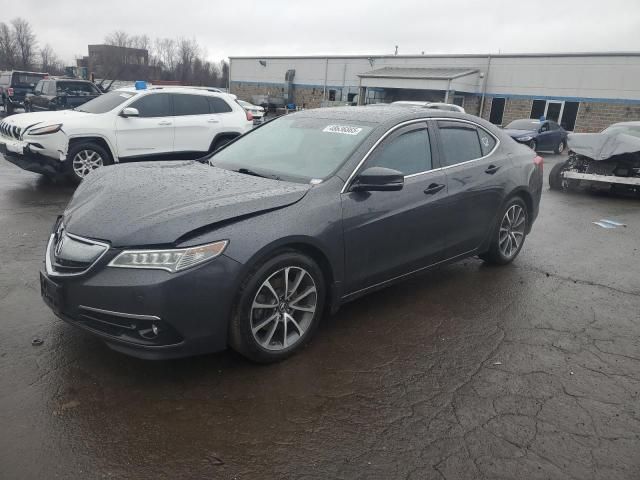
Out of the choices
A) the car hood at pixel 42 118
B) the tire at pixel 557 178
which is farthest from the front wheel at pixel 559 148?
the car hood at pixel 42 118

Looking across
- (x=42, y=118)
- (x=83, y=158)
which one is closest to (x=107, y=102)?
(x=42, y=118)

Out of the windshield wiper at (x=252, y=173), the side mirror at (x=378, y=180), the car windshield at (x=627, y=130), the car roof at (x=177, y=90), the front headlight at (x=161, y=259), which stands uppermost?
the car roof at (x=177, y=90)

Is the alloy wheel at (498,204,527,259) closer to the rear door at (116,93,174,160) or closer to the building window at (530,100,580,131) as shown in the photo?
the rear door at (116,93,174,160)

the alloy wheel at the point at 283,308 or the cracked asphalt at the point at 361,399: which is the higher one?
the alloy wheel at the point at 283,308

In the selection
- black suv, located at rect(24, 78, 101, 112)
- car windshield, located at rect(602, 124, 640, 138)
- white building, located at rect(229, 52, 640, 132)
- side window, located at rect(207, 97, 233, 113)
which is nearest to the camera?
side window, located at rect(207, 97, 233, 113)

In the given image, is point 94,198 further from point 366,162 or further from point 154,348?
point 366,162

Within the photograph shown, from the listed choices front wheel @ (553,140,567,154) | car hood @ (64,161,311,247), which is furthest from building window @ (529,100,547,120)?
car hood @ (64,161,311,247)

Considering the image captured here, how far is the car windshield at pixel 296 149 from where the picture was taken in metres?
3.83

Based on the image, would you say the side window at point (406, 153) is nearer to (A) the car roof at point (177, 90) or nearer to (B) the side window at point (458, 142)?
(B) the side window at point (458, 142)

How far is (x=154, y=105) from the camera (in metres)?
Result: 9.17

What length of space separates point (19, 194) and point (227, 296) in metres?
6.64

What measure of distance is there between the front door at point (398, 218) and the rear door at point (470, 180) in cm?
17

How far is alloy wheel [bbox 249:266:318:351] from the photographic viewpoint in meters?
3.21

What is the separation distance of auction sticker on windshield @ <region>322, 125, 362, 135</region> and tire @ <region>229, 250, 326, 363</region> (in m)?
1.25
